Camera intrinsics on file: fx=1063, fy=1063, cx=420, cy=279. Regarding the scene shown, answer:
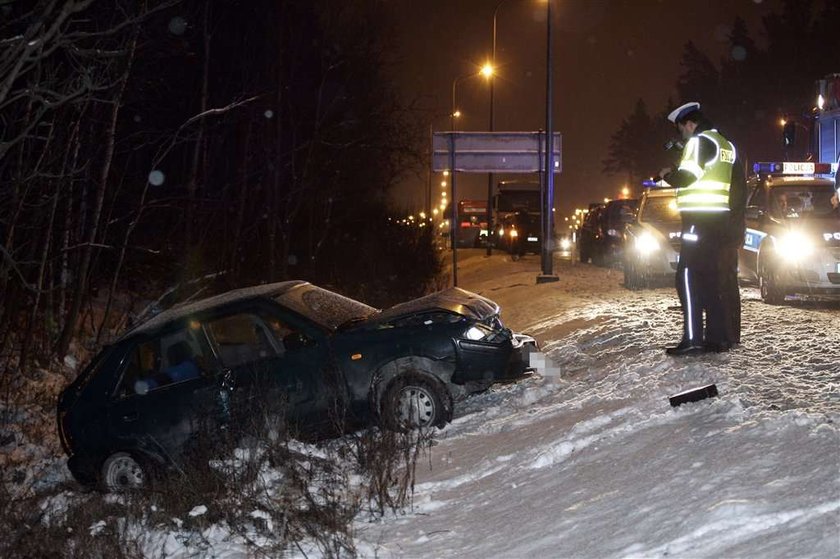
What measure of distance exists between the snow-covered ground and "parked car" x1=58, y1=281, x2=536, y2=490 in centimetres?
51

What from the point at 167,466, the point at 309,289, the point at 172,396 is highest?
the point at 309,289

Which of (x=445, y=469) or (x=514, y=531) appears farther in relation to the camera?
(x=445, y=469)

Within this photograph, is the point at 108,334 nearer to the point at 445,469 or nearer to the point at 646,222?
the point at 646,222

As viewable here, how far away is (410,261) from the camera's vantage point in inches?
1033

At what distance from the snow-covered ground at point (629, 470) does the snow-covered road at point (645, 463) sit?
1 cm

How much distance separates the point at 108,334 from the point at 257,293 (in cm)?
826

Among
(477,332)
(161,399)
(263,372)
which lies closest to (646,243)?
(477,332)

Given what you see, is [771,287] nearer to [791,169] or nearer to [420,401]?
[791,169]

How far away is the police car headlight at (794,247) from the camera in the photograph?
1315 centimetres

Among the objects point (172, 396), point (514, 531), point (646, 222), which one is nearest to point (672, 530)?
point (514, 531)

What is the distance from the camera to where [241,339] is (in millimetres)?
9156

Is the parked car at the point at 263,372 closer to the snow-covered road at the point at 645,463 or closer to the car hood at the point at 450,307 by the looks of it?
the car hood at the point at 450,307

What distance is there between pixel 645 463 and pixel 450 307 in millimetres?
3471

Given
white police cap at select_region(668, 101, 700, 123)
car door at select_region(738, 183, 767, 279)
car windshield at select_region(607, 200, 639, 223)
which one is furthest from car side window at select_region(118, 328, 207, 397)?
car windshield at select_region(607, 200, 639, 223)
